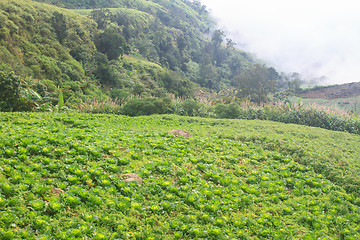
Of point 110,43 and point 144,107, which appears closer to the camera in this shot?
point 144,107

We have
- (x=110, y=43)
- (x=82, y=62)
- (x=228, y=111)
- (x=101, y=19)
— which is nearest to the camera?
(x=228, y=111)

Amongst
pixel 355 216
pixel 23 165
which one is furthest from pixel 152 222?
pixel 355 216

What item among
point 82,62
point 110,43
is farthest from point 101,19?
point 82,62

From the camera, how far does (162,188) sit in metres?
5.14

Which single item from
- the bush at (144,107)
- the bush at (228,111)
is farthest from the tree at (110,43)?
the bush at (228,111)

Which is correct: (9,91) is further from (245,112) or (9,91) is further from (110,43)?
(110,43)

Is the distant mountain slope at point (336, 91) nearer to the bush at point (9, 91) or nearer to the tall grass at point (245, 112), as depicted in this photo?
the tall grass at point (245, 112)

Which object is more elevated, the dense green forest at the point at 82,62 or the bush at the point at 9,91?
the dense green forest at the point at 82,62

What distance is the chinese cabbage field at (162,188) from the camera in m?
3.75

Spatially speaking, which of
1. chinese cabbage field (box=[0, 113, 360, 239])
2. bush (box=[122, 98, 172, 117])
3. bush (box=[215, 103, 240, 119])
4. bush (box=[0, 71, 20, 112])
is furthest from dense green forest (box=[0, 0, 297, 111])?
bush (box=[215, 103, 240, 119])

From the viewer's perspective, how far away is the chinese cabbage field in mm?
3754

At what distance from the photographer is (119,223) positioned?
3.81m

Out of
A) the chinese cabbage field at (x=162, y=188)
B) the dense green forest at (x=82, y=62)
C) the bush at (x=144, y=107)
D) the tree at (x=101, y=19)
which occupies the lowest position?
the chinese cabbage field at (x=162, y=188)

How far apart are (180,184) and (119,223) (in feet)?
6.26
